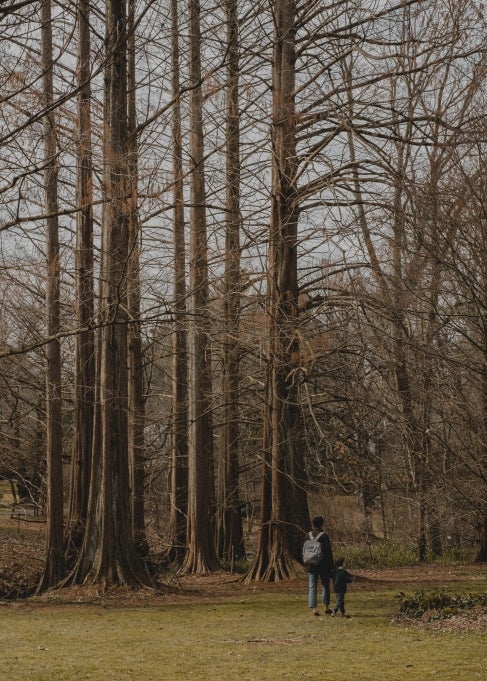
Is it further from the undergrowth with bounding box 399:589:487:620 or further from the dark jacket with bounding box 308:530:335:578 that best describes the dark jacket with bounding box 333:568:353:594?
the undergrowth with bounding box 399:589:487:620

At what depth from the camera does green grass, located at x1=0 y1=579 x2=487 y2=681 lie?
26.6 ft

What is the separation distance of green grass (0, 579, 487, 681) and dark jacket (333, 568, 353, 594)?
374 mm

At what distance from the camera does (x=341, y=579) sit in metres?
11.4

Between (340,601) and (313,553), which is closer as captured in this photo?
(340,601)

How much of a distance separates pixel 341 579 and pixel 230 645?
2.13 m

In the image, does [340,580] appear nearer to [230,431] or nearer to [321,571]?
[321,571]

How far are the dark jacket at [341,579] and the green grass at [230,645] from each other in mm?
374

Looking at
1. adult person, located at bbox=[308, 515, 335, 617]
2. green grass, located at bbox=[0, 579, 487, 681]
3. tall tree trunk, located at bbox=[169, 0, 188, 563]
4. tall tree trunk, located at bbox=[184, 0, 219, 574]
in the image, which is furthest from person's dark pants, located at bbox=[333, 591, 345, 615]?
tall tree trunk, located at bbox=[169, 0, 188, 563]

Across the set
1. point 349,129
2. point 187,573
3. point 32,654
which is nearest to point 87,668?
point 32,654

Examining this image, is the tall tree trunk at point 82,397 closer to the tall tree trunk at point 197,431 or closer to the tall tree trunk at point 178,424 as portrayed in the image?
the tall tree trunk at point 178,424

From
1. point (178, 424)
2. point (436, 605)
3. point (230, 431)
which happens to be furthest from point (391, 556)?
point (436, 605)

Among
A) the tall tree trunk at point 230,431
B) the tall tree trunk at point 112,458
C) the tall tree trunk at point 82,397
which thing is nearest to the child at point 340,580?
the tall tree trunk at point 112,458

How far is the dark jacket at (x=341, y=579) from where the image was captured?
1138 centimetres

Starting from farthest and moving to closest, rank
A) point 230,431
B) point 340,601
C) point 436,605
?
point 230,431
point 340,601
point 436,605
